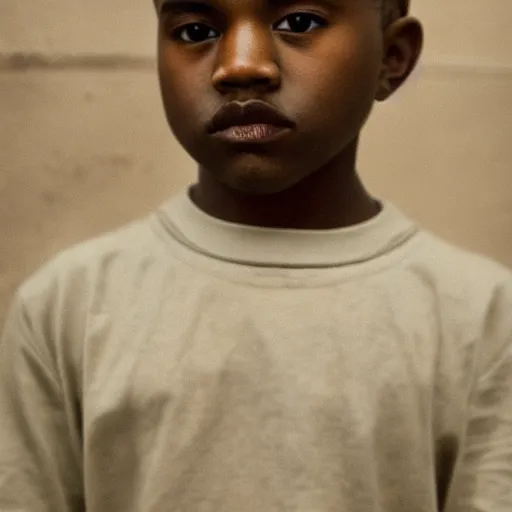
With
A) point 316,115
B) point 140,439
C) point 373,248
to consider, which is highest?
point 316,115

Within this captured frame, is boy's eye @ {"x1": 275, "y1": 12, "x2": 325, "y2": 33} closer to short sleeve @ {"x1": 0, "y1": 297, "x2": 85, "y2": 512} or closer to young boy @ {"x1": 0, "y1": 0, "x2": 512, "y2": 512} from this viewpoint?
young boy @ {"x1": 0, "y1": 0, "x2": 512, "y2": 512}

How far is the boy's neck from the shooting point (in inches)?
26.0

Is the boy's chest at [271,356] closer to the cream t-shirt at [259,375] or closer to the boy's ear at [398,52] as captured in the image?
the cream t-shirt at [259,375]

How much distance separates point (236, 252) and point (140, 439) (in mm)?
152

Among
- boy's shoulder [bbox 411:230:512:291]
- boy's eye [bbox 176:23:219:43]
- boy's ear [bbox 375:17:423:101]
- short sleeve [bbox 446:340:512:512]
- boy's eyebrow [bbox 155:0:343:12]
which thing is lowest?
short sleeve [bbox 446:340:512:512]

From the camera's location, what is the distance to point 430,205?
98 cm

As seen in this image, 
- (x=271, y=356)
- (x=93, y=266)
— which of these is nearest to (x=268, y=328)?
(x=271, y=356)

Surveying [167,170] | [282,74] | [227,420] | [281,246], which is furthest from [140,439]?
[167,170]

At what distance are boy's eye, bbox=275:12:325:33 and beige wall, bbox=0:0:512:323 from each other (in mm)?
361

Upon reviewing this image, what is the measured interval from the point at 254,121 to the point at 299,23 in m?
0.08

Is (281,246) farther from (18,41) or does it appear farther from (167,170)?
(18,41)

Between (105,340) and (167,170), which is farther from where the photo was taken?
(167,170)

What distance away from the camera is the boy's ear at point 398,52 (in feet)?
2.16

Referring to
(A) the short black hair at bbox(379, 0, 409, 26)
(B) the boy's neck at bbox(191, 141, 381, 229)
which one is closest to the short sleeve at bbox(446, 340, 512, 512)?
(B) the boy's neck at bbox(191, 141, 381, 229)
